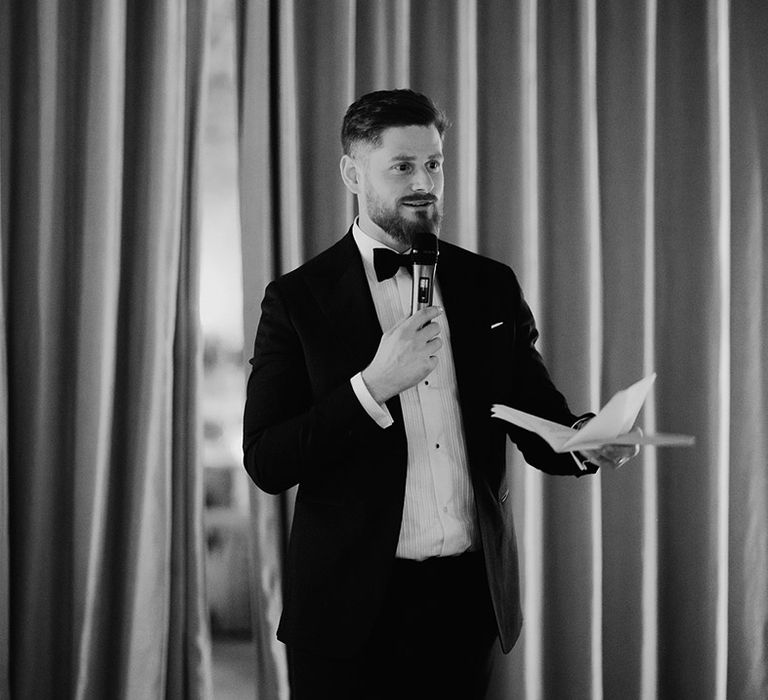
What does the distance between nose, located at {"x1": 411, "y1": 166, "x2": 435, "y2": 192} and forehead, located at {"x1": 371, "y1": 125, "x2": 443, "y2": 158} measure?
0.03 metres

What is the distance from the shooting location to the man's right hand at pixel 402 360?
55.8 inches

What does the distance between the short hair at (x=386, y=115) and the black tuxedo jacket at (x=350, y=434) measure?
0.22 meters

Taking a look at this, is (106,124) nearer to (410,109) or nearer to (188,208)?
(188,208)

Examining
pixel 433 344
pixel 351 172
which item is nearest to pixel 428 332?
pixel 433 344

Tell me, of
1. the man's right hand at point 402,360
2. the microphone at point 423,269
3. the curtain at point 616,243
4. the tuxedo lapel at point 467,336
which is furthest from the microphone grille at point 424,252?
the curtain at point 616,243

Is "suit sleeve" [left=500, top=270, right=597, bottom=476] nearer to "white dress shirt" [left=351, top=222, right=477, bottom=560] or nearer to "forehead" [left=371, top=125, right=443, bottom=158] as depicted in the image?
"white dress shirt" [left=351, top=222, right=477, bottom=560]

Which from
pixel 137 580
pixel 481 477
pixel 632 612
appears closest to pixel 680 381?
pixel 632 612

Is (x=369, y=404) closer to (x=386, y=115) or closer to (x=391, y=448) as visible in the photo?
(x=391, y=448)

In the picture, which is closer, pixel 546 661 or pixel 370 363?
pixel 370 363

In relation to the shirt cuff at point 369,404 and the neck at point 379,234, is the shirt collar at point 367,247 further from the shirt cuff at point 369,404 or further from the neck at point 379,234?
the shirt cuff at point 369,404

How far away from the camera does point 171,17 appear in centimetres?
225

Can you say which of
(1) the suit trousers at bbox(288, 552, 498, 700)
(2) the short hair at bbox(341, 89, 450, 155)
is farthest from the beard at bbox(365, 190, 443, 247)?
(1) the suit trousers at bbox(288, 552, 498, 700)

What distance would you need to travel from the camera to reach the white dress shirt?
1.56 metres

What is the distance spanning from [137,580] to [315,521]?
843mm
